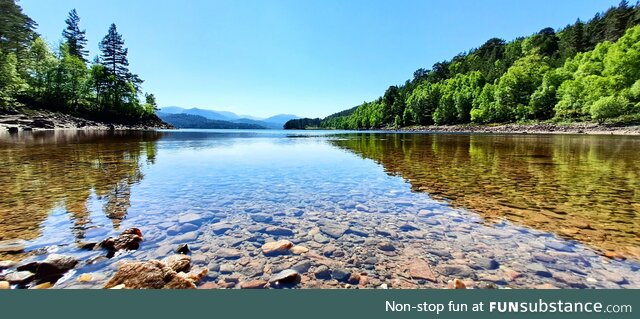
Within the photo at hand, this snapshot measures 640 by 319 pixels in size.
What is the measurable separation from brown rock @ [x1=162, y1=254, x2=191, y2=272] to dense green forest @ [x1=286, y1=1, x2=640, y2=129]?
75218 millimetres

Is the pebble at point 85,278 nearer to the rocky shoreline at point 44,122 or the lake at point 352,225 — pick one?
the lake at point 352,225

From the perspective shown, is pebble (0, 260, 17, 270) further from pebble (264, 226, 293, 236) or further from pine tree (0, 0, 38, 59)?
pine tree (0, 0, 38, 59)

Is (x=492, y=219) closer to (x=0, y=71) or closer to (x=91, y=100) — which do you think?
(x=0, y=71)

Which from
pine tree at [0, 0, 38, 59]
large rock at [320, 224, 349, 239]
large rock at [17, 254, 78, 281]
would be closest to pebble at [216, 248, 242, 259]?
large rock at [320, 224, 349, 239]

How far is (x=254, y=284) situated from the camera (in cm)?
436

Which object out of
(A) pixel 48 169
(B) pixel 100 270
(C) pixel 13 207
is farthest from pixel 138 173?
(B) pixel 100 270

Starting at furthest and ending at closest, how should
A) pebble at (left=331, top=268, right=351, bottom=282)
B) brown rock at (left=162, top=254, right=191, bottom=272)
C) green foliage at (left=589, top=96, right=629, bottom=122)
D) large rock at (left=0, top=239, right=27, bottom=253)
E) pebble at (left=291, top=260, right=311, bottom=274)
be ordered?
green foliage at (left=589, top=96, right=629, bottom=122), large rock at (left=0, top=239, right=27, bottom=253), pebble at (left=291, top=260, right=311, bottom=274), brown rock at (left=162, top=254, right=191, bottom=272), pebble at (left=331, top=268, right=351, bottom=282)

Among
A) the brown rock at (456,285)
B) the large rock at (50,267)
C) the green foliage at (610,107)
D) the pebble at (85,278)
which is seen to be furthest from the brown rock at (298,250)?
the green foliage at (610,107)

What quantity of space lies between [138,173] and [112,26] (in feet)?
397

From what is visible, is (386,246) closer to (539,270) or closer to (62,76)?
(539,270)

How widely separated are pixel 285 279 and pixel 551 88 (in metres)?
104

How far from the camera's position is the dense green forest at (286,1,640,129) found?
58.0m

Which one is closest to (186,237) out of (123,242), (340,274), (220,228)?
(220,228)
